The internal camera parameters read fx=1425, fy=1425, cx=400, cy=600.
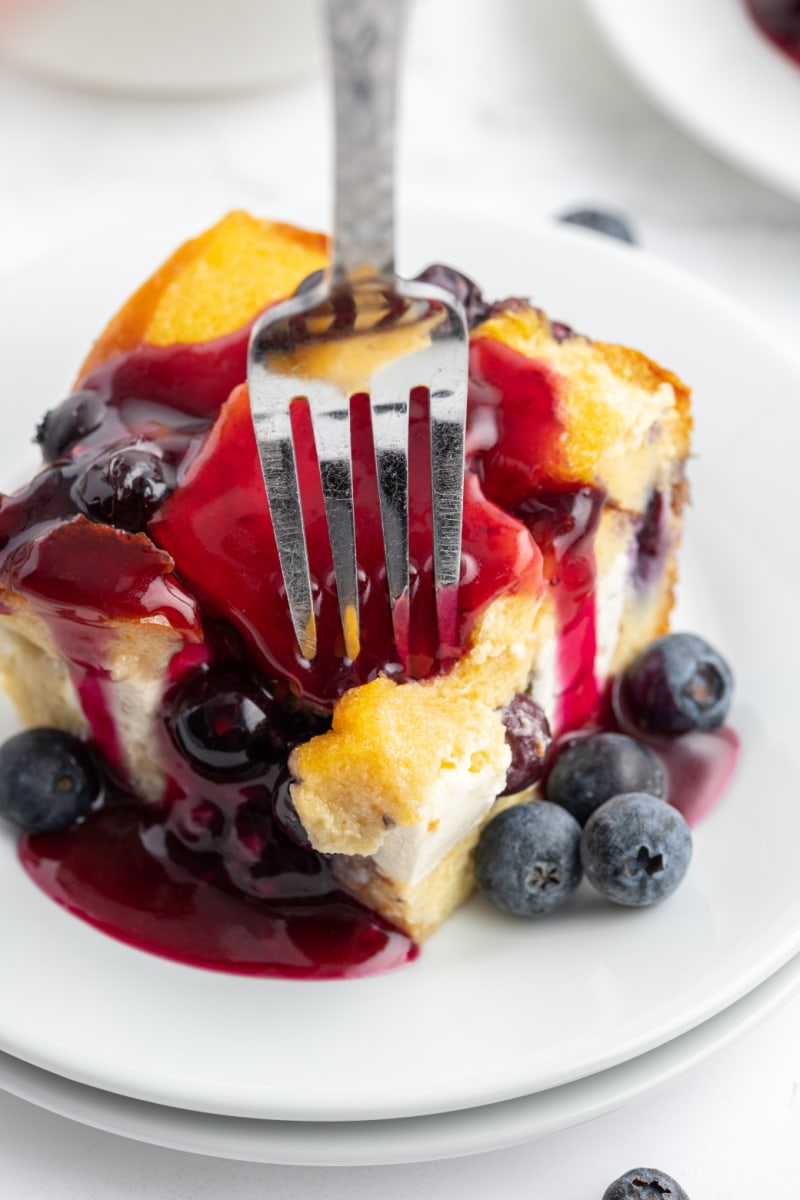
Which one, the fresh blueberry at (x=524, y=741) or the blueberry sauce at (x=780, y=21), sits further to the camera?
the blueberry sauce at (x=780, y=21)

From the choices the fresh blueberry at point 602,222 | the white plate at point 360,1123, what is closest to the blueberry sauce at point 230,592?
the white plate at point 360,1123

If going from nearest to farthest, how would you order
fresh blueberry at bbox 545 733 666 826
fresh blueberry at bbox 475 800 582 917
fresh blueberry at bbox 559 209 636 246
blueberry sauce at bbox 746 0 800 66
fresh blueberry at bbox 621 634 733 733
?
1. fresh blueberry at bbox 475 800 582 917
2. fresh blueberry at bbox 545 733 666 826
3. fresh blueberry at bbox 621 634 733 733
4. fresh blueberry at bbox 559 209 636 246
5. blueberry sauce at bbox 746 0 800 66

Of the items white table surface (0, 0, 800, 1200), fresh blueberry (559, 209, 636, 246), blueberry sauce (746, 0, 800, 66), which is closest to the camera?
fresh blueberry (559, 209, 636, 246)

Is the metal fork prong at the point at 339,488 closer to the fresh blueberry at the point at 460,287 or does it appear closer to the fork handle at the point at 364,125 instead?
the fork handle at the point at 364,125

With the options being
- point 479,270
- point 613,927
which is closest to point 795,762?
point 613,927

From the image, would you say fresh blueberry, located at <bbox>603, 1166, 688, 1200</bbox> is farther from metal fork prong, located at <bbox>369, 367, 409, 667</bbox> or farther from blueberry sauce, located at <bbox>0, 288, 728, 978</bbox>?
metal fork prong, located at <bbox>369, 367, 409, 667</bbox>

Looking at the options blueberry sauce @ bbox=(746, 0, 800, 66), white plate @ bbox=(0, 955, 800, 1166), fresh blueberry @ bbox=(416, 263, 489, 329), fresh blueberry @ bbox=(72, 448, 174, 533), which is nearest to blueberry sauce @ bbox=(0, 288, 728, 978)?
fresh blueberry @ bbox=(72, 448, 174, 533)

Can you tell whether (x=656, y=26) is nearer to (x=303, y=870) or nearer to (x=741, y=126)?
(x=741, y=126)

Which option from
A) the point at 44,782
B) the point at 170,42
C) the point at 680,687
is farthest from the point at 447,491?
the point at 170,42
